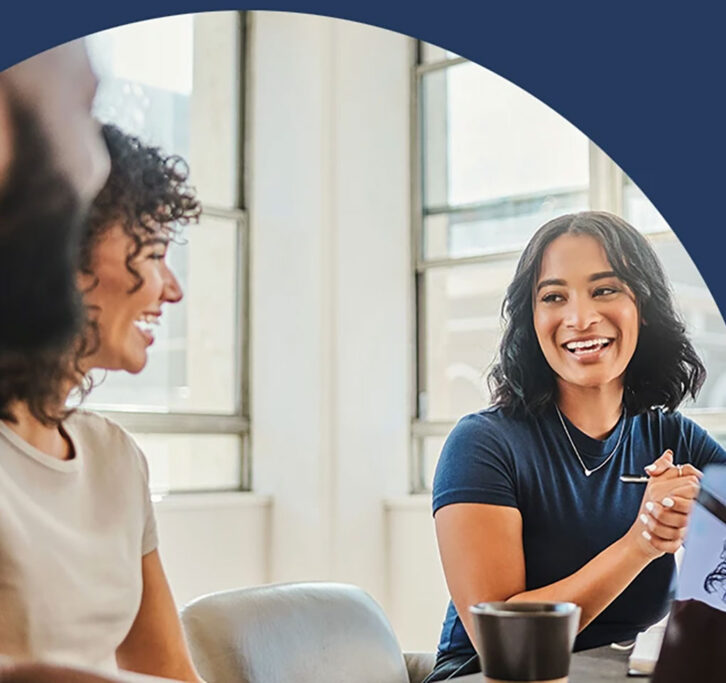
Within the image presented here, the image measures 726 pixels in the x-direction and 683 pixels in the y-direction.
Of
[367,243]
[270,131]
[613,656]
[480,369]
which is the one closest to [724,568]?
[613,656]

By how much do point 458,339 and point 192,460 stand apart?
22 cm

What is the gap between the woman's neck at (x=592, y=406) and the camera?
0.92 m

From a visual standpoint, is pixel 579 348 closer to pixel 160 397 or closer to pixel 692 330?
pixel 692 330

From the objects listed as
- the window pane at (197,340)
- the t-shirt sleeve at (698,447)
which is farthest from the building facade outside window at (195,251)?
the t-shirt sleeve at (698,447)

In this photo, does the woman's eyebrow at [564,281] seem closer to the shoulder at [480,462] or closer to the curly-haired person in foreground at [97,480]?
the shoulder at [480,462]

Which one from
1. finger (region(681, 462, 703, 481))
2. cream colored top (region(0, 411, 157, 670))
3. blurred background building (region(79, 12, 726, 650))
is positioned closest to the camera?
cream colored top (region(0, 411, 157, 670))

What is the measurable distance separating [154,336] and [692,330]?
1.37 ft

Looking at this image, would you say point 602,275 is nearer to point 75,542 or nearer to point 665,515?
point 665,515

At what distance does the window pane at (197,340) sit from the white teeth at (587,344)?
244mm

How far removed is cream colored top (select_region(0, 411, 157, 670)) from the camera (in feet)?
2.32

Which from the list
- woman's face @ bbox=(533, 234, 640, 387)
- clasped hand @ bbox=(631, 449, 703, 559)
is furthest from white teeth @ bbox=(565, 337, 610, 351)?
clasped hand @ bbox=(631, 449, 703, 559)

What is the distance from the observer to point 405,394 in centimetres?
92

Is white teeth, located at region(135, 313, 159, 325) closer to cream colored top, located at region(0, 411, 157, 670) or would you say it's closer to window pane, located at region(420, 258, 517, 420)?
cream colored top, located at region(0, 411, 157, 670)

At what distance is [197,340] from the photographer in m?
0.83
